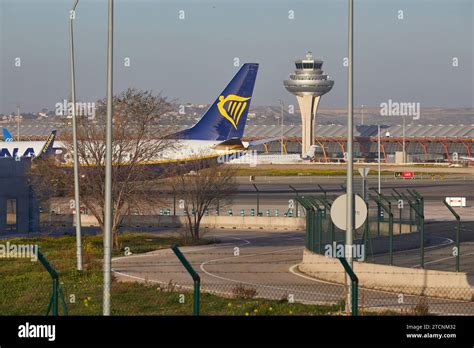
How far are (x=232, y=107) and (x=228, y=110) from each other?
36cm

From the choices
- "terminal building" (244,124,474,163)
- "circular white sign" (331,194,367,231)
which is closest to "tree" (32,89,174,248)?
"circular white sign" (331,194,367,231)

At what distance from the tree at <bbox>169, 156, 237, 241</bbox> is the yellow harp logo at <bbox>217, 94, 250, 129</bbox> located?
21.4 meters

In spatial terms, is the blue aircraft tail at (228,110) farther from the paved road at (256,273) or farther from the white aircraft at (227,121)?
the paved road at (256,273)

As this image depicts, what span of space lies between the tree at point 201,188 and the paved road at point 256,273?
8.22 ft

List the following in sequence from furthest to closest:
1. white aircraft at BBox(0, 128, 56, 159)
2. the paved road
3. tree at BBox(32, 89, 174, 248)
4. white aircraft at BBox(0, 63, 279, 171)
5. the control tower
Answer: the control tower → white aircraft at BBox(0, 63, 279, 171) → white aircraft at BBox(0, 128, 56, 159) → tree at BBox(32, 89, 174, 248) → the paved road

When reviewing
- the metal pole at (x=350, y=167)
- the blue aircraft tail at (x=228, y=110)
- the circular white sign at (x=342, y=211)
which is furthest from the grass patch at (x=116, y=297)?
the blue aircraft tail at (x=228, y=110)

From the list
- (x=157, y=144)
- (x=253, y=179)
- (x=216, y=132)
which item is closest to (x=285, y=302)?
(x=157, y=144)

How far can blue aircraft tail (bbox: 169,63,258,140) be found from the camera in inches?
2686

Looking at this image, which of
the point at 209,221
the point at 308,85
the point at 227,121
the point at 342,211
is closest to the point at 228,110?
the point at 227,121

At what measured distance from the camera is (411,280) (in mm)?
25188

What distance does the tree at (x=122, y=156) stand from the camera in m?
39.2

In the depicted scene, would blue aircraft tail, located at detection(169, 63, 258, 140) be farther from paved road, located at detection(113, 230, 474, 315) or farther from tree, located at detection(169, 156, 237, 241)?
paved road, located at detection(113, 230, 474, 315)
